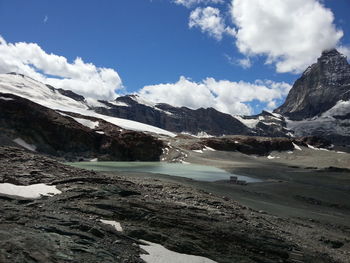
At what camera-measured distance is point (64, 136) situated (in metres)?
97.1

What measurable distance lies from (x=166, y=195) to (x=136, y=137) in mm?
90608

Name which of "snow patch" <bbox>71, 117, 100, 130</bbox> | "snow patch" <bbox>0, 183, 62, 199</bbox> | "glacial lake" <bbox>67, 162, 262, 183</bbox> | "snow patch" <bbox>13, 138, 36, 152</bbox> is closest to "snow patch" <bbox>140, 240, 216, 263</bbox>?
"snow patch" <bbox>0, 183, 62, 199</bbox>

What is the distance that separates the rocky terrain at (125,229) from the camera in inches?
444

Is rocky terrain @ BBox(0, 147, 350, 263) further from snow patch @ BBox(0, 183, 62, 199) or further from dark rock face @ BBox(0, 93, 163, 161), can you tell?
dark rock face @ BBox(0, 93, 163, 161)

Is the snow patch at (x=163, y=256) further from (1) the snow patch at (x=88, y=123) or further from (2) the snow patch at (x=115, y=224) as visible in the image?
(1) the snow patch at (x=88, y=123)

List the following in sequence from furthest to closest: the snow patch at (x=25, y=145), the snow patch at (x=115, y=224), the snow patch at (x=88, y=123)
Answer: the snow patch at (x=88, y=123), the snow patch at (x=25, y=145), the snow patch at (x=115, y=224)

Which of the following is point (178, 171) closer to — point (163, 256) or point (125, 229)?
point (125, 229)

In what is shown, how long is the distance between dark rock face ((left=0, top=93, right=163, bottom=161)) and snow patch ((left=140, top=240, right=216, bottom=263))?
77194 mm

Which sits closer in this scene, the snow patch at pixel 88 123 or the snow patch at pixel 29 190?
the snow patch at pixel 29 190

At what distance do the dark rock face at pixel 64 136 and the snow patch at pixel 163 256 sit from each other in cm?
7719

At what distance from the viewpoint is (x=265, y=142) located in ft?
563

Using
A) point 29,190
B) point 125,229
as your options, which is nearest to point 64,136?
point 29,190

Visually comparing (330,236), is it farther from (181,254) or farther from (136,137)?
(136,137)

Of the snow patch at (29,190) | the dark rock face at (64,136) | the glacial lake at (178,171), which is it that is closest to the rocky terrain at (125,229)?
the snow patch at (29,190)
